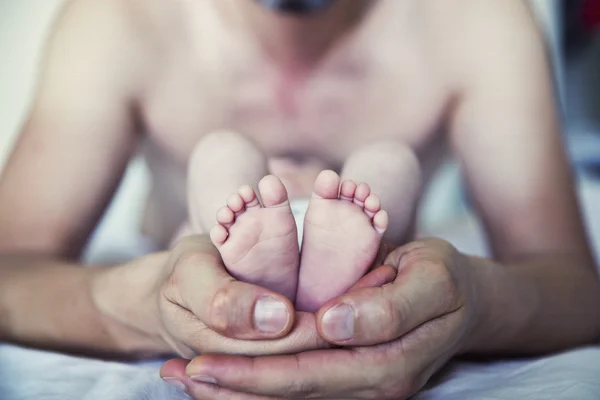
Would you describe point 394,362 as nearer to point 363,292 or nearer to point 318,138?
point 363,292

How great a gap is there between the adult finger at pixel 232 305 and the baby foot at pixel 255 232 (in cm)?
2

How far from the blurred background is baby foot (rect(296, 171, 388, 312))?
466mm

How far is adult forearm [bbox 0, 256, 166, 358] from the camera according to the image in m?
0.53

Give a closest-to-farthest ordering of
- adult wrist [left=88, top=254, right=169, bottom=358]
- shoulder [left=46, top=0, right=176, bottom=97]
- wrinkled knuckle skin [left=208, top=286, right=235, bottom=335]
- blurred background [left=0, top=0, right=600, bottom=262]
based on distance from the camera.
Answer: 1. wrinkled knuckle skin [left=208, top=286, right=235, bottom=335]
2. adult wrist [left=88, top=254, right=169, bottom=358]
3. shoulder [left=46, top=0, right=176, bottom=97]
4. blurred background [left=0, top=0, right=600, bottom=262]

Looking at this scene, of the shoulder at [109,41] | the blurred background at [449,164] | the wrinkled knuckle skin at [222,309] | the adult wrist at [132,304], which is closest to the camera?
the wrinkled knuckle skin at [222,309]

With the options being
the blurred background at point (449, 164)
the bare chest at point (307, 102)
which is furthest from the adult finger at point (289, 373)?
the blurred background at point (449, 164)

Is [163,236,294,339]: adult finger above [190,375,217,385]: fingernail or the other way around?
above

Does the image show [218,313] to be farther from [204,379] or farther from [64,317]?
[64,317]

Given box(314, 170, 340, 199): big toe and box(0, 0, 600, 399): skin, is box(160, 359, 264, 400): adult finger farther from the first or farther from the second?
box(314, 170, 340, 199): big toe

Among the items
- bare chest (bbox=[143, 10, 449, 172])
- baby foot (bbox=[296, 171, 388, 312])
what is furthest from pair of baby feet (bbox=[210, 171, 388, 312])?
bare chest (bbox=[143, 10, 449, 172])

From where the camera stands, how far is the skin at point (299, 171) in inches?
14.6

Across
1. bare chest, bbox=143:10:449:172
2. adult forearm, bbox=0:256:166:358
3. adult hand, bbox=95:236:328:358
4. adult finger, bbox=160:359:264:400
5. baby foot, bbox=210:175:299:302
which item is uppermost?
bare chest, bbox=143:10:449:172

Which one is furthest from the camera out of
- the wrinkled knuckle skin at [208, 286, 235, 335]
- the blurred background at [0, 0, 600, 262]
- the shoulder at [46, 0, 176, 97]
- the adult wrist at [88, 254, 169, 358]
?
the blurred background at [0, 0, 600, 262]

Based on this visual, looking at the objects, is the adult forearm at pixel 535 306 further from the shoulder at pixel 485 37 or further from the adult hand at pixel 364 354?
the shoulder at pixel 485 37
